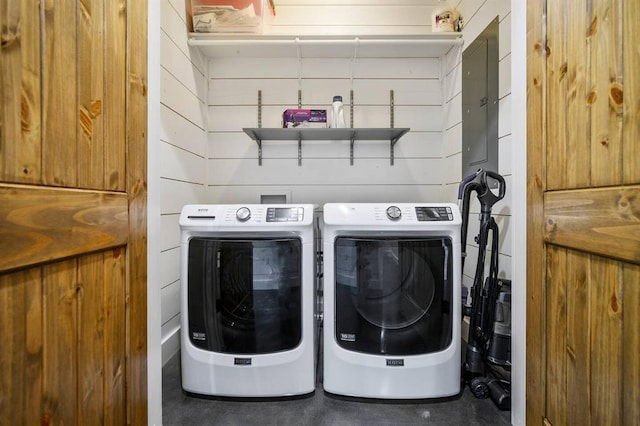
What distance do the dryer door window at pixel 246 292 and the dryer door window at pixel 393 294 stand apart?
0.21 m

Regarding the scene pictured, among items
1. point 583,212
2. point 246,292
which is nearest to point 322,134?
point 246,292

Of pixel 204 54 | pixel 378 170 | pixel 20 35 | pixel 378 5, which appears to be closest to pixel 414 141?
pixel 378 170

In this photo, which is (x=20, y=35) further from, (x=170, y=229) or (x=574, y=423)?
(x=574, y=423)

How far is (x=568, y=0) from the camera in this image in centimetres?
80

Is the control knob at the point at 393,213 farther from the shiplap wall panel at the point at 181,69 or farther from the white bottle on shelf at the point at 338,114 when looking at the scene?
the shiplap wall panel at the point at 181,69

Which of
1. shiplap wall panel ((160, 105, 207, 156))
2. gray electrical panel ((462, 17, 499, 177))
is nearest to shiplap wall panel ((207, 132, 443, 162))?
shiplap wall panel ((160, 105, 207, 156))

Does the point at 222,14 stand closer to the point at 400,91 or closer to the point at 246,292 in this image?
the point at 400,91

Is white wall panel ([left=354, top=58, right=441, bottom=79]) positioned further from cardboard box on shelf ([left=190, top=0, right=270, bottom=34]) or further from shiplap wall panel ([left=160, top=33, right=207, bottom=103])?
shiplap wall panel ([left=160, top=33, right=207, bottom=103])

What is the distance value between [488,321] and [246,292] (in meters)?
1.11

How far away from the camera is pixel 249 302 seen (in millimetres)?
1334

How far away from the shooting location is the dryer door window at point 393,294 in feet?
4.28

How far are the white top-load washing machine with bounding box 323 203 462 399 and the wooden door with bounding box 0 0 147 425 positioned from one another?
2.53 ft

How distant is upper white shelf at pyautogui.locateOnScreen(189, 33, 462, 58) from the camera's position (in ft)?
6.34

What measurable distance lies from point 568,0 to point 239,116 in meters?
1.94
